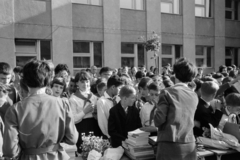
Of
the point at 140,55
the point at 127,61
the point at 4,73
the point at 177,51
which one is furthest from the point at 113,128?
the point at 177,51

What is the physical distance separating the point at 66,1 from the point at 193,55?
7934 mm

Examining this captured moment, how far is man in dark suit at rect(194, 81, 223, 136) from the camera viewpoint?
121 inches

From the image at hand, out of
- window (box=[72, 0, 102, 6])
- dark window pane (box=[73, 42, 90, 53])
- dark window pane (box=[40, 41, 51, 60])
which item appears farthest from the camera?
dark window pane (box=[73, 42, 90, 53])

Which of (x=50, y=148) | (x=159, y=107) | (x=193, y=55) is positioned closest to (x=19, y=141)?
(x=50, y=148)

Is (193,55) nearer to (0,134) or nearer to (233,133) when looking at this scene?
(233,133)

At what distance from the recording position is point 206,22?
1494cm

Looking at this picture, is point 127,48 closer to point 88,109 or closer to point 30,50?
point 30,50

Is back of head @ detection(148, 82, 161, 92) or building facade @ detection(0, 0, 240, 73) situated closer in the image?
back of head @ detection(148, 82, 161, 92)

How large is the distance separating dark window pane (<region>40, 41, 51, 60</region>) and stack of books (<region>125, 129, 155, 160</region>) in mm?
8569

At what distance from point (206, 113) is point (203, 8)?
44.0ft

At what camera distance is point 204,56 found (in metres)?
15.2

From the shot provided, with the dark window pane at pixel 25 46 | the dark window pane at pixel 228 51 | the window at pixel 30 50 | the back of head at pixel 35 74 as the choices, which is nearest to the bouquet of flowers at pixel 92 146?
the back of head at pixel 35 74

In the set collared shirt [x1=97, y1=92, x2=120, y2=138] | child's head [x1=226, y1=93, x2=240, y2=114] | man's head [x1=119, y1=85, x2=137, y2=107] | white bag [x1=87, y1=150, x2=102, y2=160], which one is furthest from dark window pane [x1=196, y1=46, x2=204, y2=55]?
white bag [x1=87, y1=150, x2=102, y2=160]

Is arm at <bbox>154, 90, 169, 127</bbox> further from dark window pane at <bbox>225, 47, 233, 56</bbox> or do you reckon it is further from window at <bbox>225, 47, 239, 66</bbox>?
dark window pane at <bbox>225, 47, 233, 56</bbox>
